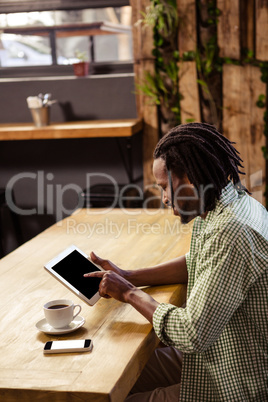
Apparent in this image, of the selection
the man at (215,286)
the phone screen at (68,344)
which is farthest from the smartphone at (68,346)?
the man at (215,286)

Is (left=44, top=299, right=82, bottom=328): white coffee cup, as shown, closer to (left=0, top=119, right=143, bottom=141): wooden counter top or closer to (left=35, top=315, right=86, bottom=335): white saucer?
(left=35, top=315, right=86, bottom=335): white saucer

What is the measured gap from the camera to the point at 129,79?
403cm

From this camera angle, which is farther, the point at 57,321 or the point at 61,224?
the point at 61,224

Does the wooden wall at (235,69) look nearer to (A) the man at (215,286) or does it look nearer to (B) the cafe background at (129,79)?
(B) the cafe background at (129,79)

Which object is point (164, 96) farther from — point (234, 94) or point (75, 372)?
point (75, 372)

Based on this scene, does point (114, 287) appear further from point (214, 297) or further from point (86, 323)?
point (214, 297)

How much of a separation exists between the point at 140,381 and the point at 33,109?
2.49 meters

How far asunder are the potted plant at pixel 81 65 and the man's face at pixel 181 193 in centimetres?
266

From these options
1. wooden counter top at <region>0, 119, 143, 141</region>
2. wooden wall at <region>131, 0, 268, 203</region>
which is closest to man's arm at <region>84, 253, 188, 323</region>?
wooden counter top at <region>0, 119, 143, 141</region>

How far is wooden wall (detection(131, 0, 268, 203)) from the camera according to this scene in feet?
11.7

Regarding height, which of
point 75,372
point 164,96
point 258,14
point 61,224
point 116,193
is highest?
point 258,14

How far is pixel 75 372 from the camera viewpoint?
127 centimetres

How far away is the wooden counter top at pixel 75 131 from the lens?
142 inches

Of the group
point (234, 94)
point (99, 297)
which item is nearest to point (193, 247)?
point (99, 297)
